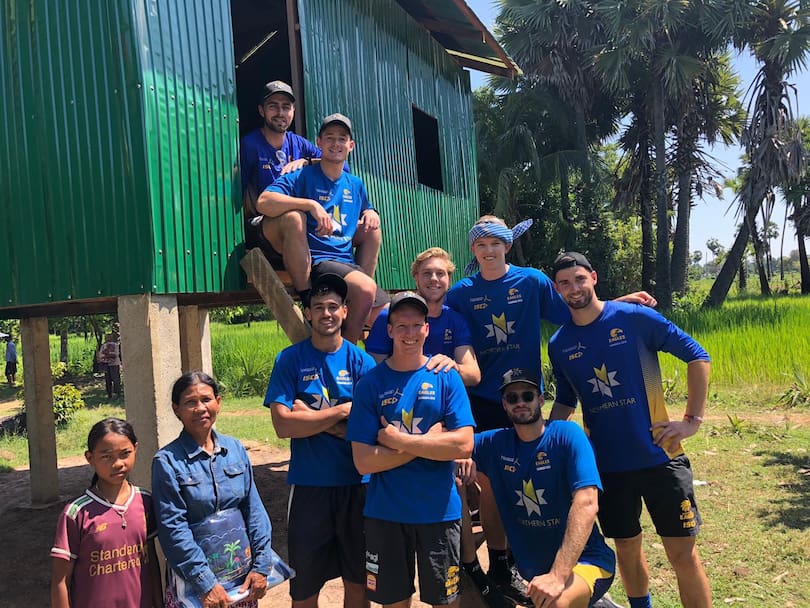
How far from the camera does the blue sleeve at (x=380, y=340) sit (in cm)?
376

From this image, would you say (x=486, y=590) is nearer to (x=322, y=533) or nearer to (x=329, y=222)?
(x=322, y=533)

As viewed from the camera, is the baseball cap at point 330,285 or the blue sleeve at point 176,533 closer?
the blue sleeve at point 176,533

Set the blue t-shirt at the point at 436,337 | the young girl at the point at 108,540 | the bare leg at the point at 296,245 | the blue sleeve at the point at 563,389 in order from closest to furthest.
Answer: the young girl at the point at 108,540 → the blue t-shirt at the point at 436,337 → the blue sleeve at the point at 563,389 → the bare leg at the point at 296,245

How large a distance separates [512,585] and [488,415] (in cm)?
100

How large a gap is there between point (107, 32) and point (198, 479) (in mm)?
3213

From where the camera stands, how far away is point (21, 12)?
15.6 feet

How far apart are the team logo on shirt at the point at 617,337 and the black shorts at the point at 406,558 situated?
1427 millimetres

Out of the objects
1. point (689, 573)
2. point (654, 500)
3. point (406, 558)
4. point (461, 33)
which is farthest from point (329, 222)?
point (461, 33)

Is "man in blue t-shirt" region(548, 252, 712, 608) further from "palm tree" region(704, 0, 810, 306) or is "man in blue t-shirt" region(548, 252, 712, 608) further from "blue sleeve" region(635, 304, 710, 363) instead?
"palm tree" region(704, 0, 810, 306)

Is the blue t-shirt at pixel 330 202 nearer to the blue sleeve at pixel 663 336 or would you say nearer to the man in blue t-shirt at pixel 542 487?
the man in blue t-shirt at pixel 542 487

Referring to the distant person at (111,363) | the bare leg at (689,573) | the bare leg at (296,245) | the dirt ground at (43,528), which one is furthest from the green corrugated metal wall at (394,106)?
the distant person at (111,363)

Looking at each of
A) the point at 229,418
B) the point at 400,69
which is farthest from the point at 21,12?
the point at 229,418

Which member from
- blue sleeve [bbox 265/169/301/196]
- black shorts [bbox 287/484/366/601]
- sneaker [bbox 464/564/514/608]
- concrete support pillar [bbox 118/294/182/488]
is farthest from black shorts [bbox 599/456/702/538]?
concrete support pillar [bbox 118/294/182/488]

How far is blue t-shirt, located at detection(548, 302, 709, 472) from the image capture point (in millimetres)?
3734
